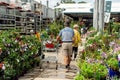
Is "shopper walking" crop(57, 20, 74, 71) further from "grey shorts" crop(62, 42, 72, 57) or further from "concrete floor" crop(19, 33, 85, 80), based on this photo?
"concrete floor" crop(19, 33, 85, 80)

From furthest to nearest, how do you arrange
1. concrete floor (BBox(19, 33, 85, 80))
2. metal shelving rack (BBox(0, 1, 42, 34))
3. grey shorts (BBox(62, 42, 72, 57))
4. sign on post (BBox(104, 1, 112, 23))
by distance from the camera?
metal shelving rack (BBox(0, 1, 42, 34)), sign on post (BBox(104, 1, 112, 23)), grey shorts (BBox(62, 42, 72, 57)), concrete floor (BBox(19, 33, 85, 80))

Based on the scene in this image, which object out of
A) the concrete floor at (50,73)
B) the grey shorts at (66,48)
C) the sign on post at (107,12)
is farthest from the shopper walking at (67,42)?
the sign on post at (107,12)

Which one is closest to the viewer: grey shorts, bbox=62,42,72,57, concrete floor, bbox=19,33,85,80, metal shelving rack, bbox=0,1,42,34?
concrete floor, bbox=19,33,85,80

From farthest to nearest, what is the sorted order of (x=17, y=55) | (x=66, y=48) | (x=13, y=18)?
(x=13, y=18) → (x=66, y=48) → (x=17, y=55)

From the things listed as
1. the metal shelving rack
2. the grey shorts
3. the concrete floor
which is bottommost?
the concrete floor

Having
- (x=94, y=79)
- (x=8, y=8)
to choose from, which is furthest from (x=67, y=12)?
(x=94, y=79)

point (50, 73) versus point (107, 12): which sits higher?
point (107, 12)

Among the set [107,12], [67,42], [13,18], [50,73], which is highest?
[107,12]

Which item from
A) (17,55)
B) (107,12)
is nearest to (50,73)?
(17,55)

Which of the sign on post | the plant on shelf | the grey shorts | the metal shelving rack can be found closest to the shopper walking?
the grey shorts

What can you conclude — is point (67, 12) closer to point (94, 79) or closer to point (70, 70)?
point (70, 70)

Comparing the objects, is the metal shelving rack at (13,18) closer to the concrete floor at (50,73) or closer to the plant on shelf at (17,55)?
the concrete floor at (50,73)

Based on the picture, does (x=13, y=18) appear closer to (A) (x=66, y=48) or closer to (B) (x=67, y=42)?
(B) (x=67, y=42)

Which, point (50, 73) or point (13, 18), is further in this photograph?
point (13, 18)
